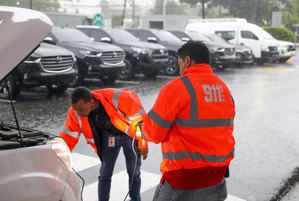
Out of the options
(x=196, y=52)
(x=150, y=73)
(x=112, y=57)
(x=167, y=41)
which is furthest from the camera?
(x=167, y=41)

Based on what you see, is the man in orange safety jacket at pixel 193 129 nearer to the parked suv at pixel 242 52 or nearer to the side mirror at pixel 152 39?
the side mirror at pixel 152 39

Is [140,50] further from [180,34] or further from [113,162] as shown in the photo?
[113,162]

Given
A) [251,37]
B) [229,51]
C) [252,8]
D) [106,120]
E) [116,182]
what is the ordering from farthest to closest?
[252,8] → [251,37] → [229,51] → [116,182] → [106,120]

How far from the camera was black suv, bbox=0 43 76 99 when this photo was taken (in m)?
10.9

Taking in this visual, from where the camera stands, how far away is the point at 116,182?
551 cm

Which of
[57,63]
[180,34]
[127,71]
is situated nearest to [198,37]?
[180,34]

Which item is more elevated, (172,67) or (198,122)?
(198,122)

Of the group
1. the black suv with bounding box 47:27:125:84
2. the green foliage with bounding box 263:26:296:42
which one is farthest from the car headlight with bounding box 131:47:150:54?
the green foliage with bounding box 263:26:296:42

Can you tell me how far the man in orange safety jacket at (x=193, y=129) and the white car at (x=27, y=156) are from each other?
0.59 metres

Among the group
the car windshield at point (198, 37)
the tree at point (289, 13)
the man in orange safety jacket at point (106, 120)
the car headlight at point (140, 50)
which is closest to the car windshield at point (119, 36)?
the car headlight at point (140, 50)

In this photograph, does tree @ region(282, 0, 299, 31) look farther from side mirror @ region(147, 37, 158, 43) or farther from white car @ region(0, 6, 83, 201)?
white car @ region(0, 6, 83, 201)

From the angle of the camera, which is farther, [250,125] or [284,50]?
[284,50]

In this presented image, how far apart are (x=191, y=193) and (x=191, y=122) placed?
45 cm

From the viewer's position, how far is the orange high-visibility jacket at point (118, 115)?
4.00 m
